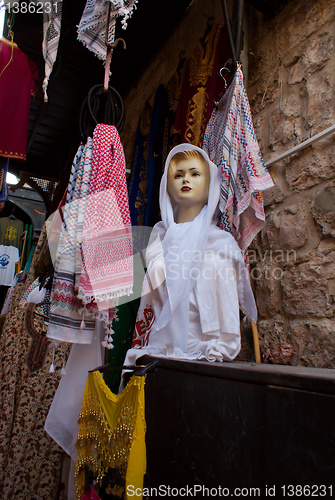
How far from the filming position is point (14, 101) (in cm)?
286

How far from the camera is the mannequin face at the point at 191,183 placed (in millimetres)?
2047

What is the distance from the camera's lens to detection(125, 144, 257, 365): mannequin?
5.46ft

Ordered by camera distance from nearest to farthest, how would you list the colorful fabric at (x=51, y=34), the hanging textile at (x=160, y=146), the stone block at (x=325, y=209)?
1. the stone block at (x=325, y=209)
2. the colorful fabric at (x=51, y=34)
3. the hanging textile at (x=160, y=146)

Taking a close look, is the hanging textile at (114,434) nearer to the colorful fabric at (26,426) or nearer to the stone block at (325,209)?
the colorful fabric at (26,426)

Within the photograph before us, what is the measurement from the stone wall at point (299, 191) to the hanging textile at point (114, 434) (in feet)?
3.20

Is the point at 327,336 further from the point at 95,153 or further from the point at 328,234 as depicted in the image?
the point at 95,153

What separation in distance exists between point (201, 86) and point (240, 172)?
3.65 ft

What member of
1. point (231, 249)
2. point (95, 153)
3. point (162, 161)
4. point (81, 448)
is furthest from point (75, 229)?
point (162, 161)

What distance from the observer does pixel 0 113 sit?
275 centimetres

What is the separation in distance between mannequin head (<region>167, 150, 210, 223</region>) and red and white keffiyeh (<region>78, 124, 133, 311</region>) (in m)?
0.37

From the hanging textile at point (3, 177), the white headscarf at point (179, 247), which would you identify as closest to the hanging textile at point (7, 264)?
the hanging textile at point (3, 177)

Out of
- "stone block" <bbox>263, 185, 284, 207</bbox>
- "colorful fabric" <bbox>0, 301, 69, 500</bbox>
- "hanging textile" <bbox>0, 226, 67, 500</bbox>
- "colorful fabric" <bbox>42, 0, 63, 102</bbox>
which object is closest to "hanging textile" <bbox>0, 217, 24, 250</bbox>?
"hanging textile" <bbox>0, 226, 67, 500</bbox>

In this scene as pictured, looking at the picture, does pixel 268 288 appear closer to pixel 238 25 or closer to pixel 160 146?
pixel 238 25

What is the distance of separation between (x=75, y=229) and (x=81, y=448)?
0.98 m
